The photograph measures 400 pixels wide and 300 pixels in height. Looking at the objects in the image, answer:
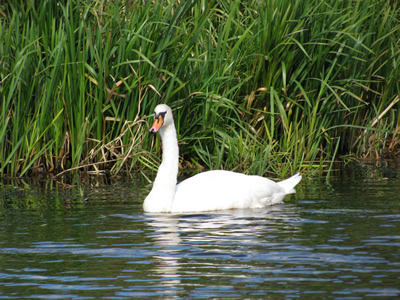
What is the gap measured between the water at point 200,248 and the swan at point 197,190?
189 mm

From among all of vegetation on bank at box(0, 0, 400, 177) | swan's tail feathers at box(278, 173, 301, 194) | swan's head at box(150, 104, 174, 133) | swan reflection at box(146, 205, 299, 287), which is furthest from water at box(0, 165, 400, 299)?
vegetation on bank at box(0, 0, 400, 177)

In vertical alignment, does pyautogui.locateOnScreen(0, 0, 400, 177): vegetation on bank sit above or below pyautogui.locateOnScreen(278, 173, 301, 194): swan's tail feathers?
above

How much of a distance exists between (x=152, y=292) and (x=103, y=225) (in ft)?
7.64

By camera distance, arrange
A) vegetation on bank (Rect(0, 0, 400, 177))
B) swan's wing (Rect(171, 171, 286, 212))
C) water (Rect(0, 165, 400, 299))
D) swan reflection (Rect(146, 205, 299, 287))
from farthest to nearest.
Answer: vegetation on bank (Rect(0, 0, 400, 177)), swan's wing (Rect(171, 171, 286, 212)), swan reflection (Rect(146, 205, 299, 287)), water (Rect(0, 165, 400, 299))

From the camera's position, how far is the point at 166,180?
8.12 metres

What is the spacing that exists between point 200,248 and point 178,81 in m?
4.25

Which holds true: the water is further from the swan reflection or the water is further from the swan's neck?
the swan's neck

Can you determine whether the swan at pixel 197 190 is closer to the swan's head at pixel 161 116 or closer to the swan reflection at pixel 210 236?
the swan's head at pixel 161 116

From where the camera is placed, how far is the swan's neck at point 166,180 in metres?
7.97

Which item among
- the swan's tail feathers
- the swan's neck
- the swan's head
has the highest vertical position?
the swan's head

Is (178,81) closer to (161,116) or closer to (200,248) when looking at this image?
(161,116)

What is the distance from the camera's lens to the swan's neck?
7.97 m

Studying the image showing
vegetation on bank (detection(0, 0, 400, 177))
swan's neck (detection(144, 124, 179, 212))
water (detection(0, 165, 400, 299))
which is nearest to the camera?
water (detection(0, 165, 400, 299))

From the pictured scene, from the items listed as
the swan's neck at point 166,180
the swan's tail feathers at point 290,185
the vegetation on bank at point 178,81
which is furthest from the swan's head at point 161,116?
the vegetation on bank at point 178,81
